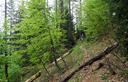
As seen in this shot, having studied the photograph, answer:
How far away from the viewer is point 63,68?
2852 centimetres

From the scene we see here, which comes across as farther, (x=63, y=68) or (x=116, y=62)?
(x=63, y=68)

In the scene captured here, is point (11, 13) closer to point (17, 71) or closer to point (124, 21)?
point (17, 71)

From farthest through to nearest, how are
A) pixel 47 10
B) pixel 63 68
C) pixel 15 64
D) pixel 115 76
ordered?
pixel 15 64 → pixel 63 68 → pixel 47 10 → pixel 115 76

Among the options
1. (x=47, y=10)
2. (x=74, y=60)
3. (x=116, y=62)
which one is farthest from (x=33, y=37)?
(x=116, y=62)

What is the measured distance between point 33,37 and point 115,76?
12.1 m

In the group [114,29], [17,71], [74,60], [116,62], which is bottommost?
[17,71]

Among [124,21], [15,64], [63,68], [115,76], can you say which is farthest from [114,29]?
[15,64]

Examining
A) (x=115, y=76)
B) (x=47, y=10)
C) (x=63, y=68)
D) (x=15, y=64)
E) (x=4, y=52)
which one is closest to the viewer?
(x=115, y=76)

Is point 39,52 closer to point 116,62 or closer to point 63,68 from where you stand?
point 63,68

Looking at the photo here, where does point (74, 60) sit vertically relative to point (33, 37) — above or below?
below

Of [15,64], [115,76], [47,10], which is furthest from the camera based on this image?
[15,64]

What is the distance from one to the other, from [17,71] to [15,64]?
906 millimetres

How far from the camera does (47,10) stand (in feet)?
86.7

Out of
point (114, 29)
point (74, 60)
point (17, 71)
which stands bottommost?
point (17, 71)
